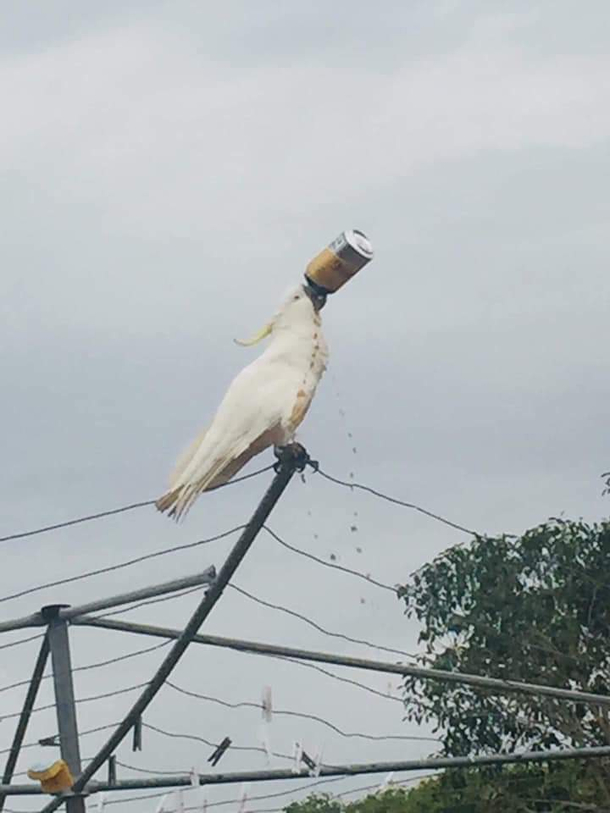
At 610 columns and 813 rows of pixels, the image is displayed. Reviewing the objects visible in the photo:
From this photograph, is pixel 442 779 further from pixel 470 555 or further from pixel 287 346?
pixel 287 346

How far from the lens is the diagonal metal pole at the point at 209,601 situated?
6.97 m

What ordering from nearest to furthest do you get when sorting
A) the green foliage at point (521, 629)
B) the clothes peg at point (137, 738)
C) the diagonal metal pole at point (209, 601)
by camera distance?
the diagonal metal pole at point (209, 601)
the clothes peg at point (137, 738)
the green foliage at point (521, 629)

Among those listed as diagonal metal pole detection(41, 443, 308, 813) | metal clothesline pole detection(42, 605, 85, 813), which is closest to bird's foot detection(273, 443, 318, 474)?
diagonal metal pole detection(41, 443, 308, 813)

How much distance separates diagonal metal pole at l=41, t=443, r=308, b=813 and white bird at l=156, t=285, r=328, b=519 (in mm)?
244

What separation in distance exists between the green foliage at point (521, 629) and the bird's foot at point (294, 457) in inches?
432

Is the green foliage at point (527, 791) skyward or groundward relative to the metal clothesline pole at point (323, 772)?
skyward

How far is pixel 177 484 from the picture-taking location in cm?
780

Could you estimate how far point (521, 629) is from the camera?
1916 centimetres

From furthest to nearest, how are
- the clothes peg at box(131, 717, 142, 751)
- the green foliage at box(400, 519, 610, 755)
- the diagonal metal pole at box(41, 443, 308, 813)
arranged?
the green foliage at box(400, 519, 610, 755)
the clothes peg at box(131, 717, 142, 751)
the diagonal metal pole at box(41, 443, 308, 813)

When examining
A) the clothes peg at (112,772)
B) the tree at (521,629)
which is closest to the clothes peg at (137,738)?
the clothes peg at (112,772)

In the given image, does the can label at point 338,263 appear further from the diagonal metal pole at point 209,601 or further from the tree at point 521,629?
the tree at point 521,629

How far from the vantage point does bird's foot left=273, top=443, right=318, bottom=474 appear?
7297mm

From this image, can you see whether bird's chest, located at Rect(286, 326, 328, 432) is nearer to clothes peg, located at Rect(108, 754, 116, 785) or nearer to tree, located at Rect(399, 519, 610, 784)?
clothes peg, located at Rect(108, 754, 116, 785)

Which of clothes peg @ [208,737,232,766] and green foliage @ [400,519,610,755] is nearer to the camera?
clothes peg @ [208,737,232,766]
